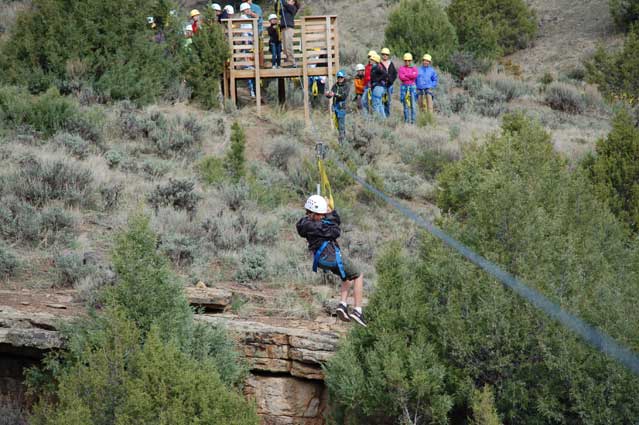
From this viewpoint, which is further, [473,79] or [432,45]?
[432,45]

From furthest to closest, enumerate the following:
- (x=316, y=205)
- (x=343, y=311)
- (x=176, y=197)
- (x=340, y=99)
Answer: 1. (x=340, y=99)
2. (x=176, y=197)
3. (x=343, y=311)
4. (x=316, y=205)


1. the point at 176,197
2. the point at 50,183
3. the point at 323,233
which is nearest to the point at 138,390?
the point at 323,233

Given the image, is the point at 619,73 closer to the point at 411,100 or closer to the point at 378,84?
the point at 411,100

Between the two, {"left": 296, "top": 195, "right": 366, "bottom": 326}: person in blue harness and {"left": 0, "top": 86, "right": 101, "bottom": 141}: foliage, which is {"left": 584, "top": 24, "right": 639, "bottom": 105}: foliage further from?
{"left": 296, "top": 195, "right": 366, "bottom": 326}: person in blue harness

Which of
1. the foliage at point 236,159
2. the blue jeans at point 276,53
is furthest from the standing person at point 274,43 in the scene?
the foliage at point 236,159

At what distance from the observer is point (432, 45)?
3719 centimetres

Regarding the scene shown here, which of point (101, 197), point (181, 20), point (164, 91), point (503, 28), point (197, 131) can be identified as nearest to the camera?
point (101, 197)

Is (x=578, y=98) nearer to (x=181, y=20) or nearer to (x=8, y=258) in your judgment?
(x=181, y=20)

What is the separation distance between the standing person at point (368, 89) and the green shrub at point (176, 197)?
7693mm

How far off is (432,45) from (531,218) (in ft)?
77.0

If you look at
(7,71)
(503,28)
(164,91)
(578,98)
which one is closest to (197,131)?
(164,91)

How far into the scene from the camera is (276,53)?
Result: 26250 mm

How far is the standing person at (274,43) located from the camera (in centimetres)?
2584

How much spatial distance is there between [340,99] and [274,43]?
11.9 ft
